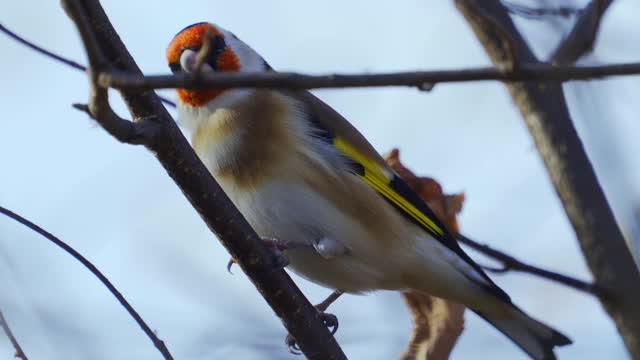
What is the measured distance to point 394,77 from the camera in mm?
1946

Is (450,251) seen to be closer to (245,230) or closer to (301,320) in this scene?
(301,320)

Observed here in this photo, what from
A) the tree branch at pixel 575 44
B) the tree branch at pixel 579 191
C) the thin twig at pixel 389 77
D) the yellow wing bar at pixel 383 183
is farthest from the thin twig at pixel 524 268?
the yellow wing bar at pixel 383 183

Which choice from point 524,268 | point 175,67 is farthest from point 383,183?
point 524,268

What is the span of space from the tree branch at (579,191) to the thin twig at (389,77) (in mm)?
483

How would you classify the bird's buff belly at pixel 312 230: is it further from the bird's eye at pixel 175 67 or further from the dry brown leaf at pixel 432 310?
the bird's eye at pixel 175 67

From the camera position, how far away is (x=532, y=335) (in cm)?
429

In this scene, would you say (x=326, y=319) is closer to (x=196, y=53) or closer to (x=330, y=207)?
(x=330, y=207)

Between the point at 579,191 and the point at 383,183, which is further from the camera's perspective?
the point at 383,183

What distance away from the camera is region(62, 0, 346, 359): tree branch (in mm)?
2900

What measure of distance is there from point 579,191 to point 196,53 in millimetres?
2084

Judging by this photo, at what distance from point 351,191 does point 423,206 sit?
1.21 ft

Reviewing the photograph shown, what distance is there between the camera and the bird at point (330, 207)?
13.2 feet

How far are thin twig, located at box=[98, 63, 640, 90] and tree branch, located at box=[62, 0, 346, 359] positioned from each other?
2.56ft

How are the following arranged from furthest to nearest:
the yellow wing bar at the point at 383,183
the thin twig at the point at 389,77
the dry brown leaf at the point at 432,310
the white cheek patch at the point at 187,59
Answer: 1. the yellow wing bar at the point at 383,183
2. the white cheek patch at the point at 187,59
3. the dry brown leaf at the point at 432,310
4. the thin twig at the point at 389,77
